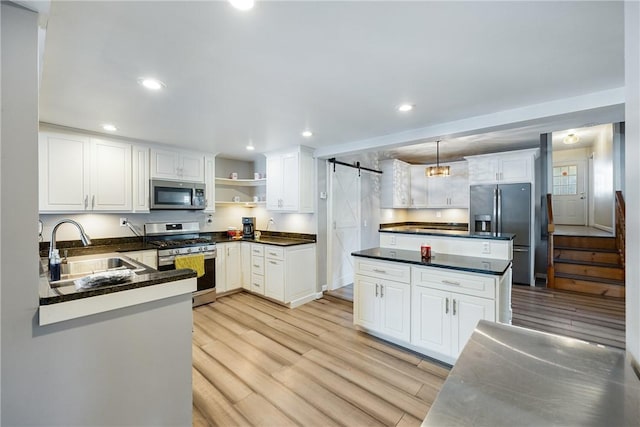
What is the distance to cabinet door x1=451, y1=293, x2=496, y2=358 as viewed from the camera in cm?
224

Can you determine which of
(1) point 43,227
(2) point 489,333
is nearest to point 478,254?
(2) point 489,333

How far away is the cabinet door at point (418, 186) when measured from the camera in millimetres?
6328

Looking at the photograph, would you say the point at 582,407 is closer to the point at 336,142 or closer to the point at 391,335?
the point at 391,335

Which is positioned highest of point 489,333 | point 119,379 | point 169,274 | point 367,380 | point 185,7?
point 185,7

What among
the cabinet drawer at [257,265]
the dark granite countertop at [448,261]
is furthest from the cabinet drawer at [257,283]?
the dark granite countertop at [448,261]

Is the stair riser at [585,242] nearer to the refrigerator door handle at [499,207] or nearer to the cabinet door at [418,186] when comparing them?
the refrigerator door handle at [499,207]

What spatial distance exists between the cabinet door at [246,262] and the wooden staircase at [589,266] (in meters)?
5.17

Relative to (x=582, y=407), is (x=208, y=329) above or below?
below

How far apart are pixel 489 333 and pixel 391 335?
5.92 feet

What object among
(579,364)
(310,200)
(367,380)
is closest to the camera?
(579,364)

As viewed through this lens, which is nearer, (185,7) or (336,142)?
(185,7)

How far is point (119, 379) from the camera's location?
144 cm

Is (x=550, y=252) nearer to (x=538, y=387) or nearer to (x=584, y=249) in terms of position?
(x=584, y=249)

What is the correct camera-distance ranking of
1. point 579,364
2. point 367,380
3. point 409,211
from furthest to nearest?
point 409,211, point 367,380, point 579,364
